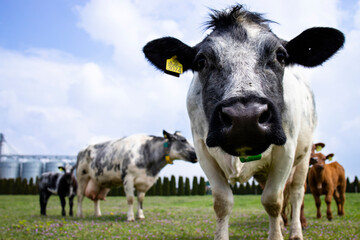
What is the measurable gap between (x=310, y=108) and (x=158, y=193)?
26.2m

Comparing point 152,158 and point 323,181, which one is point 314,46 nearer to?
point 323,181

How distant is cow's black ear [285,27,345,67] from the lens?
3438 mm

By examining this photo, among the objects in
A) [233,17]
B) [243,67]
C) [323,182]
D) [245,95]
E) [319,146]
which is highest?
[233,17]

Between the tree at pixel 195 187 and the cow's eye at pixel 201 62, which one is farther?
the tree at pixel 195 187

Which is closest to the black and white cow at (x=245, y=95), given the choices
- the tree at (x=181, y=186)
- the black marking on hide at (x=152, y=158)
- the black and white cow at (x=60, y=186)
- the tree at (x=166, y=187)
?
the black marking on hide at (x=152, y=158)

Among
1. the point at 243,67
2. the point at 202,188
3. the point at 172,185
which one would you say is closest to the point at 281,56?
the point at 243,67

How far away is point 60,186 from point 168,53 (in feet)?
31.1

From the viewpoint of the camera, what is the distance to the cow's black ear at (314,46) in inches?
135

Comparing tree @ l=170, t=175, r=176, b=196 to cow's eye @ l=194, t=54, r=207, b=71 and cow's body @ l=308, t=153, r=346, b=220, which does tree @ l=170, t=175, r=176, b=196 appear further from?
cow's eye @ l=194, t=54, r=207, b=71

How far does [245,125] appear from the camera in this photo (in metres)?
2.14

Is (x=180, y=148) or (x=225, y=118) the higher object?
(x=180, y=148)

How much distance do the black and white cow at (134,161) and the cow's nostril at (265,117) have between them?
7467mm

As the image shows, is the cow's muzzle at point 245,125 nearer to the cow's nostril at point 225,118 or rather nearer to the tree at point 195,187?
the cow's nostril at point 225,118

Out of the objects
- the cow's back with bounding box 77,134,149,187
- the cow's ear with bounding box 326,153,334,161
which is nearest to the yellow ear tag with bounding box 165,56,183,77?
the cow's back with bounding box 77,134,149,187
